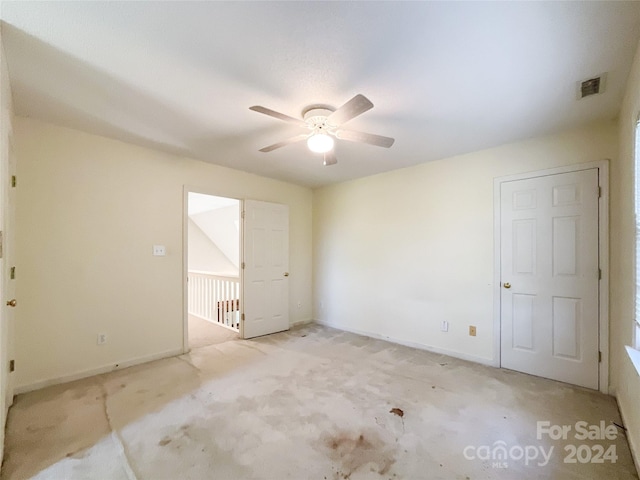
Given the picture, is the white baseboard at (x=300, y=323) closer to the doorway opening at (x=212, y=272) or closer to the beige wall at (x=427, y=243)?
the beige wall at (x=427, y=243)

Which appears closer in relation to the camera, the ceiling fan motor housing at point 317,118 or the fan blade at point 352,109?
the fan blade at point 352,109

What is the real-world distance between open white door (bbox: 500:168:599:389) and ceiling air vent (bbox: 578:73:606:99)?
2.79 ft

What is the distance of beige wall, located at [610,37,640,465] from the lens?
1.79m

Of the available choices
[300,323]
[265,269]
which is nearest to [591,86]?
[265,269]

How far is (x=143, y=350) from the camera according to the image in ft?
10.6

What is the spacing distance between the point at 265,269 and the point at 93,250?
2116 mm

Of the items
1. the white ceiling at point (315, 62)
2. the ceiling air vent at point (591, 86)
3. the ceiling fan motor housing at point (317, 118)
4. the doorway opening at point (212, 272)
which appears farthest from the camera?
the doorway opening at point (212, 272)

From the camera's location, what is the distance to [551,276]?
9.21ft

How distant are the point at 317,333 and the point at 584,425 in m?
3.04

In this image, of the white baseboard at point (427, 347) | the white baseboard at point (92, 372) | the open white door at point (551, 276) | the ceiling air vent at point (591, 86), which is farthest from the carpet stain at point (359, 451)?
the ceiling air vent at point (591, 86)

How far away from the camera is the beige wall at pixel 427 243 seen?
307 centimetres

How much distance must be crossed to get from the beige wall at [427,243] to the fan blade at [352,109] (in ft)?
6.73

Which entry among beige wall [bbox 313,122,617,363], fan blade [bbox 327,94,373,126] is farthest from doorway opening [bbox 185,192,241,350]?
fan blade [bbox 327,94,373,126]

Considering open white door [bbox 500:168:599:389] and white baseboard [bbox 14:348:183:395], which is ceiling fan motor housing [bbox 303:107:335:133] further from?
white baseboard [bbox 14:348:183:395]
